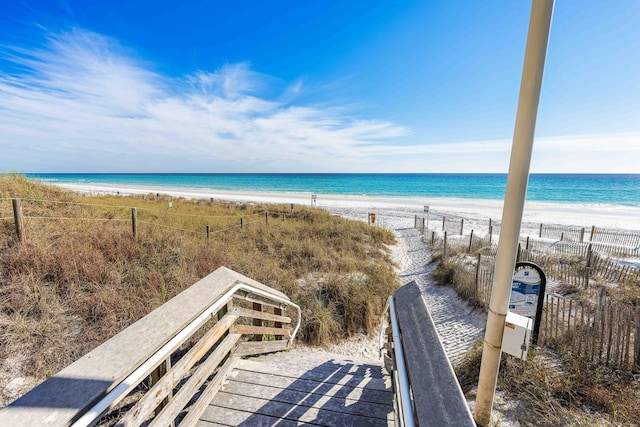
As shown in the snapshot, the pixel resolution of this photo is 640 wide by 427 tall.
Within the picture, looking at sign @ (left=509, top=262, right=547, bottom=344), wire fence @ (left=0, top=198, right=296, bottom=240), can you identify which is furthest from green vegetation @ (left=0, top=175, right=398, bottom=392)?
sign @ (left=509, top=262, right=547, bottom=344)

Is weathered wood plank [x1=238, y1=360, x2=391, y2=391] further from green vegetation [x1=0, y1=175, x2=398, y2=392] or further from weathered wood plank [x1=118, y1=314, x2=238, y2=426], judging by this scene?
green vegetation [x1=0, y1=175, x2=398, y2=392]

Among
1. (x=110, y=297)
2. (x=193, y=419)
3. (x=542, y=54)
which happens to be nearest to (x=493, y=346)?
(x=542, y=54)

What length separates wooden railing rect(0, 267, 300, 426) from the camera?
43.8 inches

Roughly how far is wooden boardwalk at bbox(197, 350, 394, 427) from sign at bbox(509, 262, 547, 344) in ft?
7.94

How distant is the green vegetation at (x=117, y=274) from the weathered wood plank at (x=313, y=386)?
2.41 metres

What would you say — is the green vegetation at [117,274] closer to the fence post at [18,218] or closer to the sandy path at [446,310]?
the fence post at [18,218]

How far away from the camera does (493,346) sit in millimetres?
2188

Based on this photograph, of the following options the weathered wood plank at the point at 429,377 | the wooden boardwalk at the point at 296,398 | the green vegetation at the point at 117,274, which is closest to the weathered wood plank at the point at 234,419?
the wooden boardwalk at the point at 296,398

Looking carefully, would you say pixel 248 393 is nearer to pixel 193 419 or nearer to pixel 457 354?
pixel 193 419

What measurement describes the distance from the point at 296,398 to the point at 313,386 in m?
0.25

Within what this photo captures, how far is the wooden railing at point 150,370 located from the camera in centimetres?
111

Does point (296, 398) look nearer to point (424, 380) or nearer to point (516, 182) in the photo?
point (424, 380)

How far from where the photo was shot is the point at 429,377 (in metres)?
1.38

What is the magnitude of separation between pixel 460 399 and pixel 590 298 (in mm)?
8163
